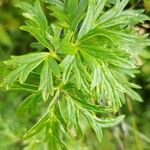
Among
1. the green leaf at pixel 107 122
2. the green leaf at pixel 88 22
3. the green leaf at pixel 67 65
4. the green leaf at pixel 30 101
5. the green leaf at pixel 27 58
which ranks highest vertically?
the green leaf at pixel 88 22

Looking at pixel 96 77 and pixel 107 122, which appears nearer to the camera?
pixel 96 77

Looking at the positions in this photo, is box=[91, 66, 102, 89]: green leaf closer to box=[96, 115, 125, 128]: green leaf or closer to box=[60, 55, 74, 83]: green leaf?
box=[60, 55, 74, 83]: green leaf

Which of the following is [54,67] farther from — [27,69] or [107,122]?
[107,122]

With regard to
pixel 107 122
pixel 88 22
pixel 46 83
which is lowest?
pixel 107 122

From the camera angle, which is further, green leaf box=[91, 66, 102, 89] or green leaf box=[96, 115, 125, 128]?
green leaf box=[96, 115, 125, 128]

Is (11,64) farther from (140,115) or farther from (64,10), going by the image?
(140,115)

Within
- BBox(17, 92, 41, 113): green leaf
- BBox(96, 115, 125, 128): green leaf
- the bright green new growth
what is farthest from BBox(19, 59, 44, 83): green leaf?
BBox(96, 115, 125, 128): green leaf

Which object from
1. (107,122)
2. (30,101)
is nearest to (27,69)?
(30,101)

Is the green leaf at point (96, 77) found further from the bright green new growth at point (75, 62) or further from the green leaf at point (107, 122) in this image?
the green leaf at point (107, 122)

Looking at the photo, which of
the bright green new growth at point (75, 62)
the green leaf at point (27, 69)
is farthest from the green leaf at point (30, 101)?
the green leaf at point (27, 69)
